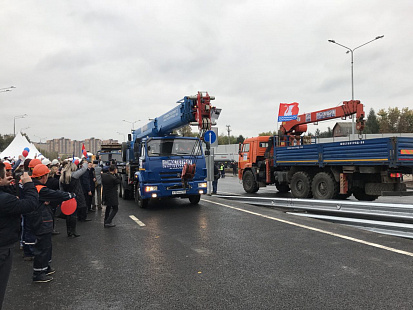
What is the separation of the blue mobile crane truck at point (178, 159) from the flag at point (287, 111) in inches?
214

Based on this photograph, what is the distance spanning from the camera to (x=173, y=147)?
10844 mm

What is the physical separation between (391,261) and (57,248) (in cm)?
574

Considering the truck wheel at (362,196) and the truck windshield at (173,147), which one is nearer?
the truck windshield at (173,147)

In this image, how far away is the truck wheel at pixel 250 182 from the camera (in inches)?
623

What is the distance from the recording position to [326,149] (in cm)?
1141

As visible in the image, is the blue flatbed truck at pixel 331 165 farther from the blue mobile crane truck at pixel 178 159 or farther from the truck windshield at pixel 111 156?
the truck windshield at pixel 111 156

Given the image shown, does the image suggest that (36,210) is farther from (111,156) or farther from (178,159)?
(111,156)

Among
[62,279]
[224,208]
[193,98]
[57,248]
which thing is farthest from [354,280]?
[193,98]

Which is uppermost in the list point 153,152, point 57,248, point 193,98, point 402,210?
point 193,98

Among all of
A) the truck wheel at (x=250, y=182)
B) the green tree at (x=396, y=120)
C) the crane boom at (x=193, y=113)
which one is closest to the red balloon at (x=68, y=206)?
the crane boom at (x=193, y=113)

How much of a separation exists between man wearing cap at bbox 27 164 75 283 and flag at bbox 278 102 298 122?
488 inches

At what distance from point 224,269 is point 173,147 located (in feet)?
21.5

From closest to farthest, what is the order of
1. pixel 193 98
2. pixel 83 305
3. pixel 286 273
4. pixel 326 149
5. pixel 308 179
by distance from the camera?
pixel 83 305 → pixel 286 273 → pixel 193 98 → pixel 326 149 → pixel 308 179

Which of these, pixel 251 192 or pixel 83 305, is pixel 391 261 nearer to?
pixel 83 305
